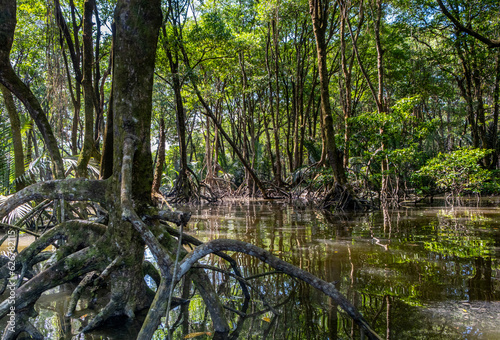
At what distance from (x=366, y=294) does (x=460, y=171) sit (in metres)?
9.66

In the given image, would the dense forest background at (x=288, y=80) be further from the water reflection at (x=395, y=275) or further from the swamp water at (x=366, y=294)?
the water reflection at (x=395, y=275)

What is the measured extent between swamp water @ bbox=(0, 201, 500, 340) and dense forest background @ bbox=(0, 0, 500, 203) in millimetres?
2019

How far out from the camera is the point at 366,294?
9.77 ft

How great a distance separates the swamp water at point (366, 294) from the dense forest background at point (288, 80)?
202 cm

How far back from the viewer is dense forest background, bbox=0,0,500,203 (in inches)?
256

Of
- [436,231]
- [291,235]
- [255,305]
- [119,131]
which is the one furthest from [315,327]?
[436,231]

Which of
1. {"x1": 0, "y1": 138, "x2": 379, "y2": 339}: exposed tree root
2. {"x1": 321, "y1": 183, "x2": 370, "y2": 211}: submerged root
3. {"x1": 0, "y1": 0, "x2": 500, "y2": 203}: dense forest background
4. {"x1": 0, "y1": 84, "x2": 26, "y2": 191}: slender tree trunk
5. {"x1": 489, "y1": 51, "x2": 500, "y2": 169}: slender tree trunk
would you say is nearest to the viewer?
{"x1": 0, "y1": 138, "x2": 379, "y2": 339}: exposed tree root

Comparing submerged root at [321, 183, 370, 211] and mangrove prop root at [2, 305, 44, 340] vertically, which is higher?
submerged root at [321, 183, 370, 211]

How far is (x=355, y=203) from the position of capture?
10.0 m

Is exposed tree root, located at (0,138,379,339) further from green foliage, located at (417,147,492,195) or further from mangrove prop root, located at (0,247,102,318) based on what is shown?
green foliage, located at (417,147,492,195)

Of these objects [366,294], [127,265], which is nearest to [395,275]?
[366,294]

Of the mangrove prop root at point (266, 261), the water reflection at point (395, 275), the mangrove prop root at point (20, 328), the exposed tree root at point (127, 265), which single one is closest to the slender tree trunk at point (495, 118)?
the water reflection at point (395, 275)

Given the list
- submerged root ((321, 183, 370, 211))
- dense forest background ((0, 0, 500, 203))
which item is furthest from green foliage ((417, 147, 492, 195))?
submerged root ((321, 183, 370, 211))

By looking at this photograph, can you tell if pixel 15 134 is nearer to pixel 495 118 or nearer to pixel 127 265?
pixel 127 265
